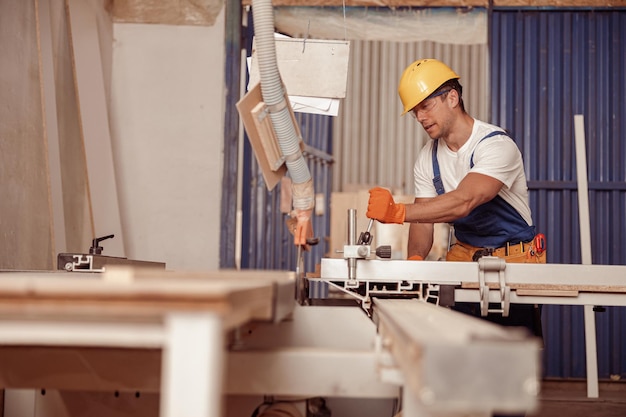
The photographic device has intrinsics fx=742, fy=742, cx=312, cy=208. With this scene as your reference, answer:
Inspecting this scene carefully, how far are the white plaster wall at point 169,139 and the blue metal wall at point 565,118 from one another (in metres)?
2.13

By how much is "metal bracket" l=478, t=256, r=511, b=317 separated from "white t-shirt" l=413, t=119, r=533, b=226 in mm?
679

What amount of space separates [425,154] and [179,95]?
2.34 m

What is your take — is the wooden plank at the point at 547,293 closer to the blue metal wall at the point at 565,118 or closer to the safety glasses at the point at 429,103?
the safety glasses at the point at 429,103

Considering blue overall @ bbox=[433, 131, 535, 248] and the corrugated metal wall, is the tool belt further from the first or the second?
the corrugated metal wall

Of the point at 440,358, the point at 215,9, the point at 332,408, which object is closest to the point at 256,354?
the point at 440,358

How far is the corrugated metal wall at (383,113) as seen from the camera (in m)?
8.05

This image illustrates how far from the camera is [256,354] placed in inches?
56.9

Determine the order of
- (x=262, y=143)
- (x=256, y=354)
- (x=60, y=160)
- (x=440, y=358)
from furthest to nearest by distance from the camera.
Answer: (x=60, y=160)
(x=262, y=143)
(x=256, y=354)
(x=440, y=358)

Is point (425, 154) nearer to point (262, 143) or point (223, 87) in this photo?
point (262, 143)

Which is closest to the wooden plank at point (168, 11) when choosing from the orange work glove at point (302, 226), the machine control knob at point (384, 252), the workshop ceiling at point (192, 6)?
the workshop ceiling at point (192, 6)

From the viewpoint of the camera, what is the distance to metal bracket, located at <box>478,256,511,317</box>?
98.4 inches

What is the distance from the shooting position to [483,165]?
3.15 meters

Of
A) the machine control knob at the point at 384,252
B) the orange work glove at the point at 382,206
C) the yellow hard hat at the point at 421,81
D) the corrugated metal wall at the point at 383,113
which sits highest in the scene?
the corrugated metal wall at the point at 383,113

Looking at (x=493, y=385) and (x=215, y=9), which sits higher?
(x=215, y=9)
